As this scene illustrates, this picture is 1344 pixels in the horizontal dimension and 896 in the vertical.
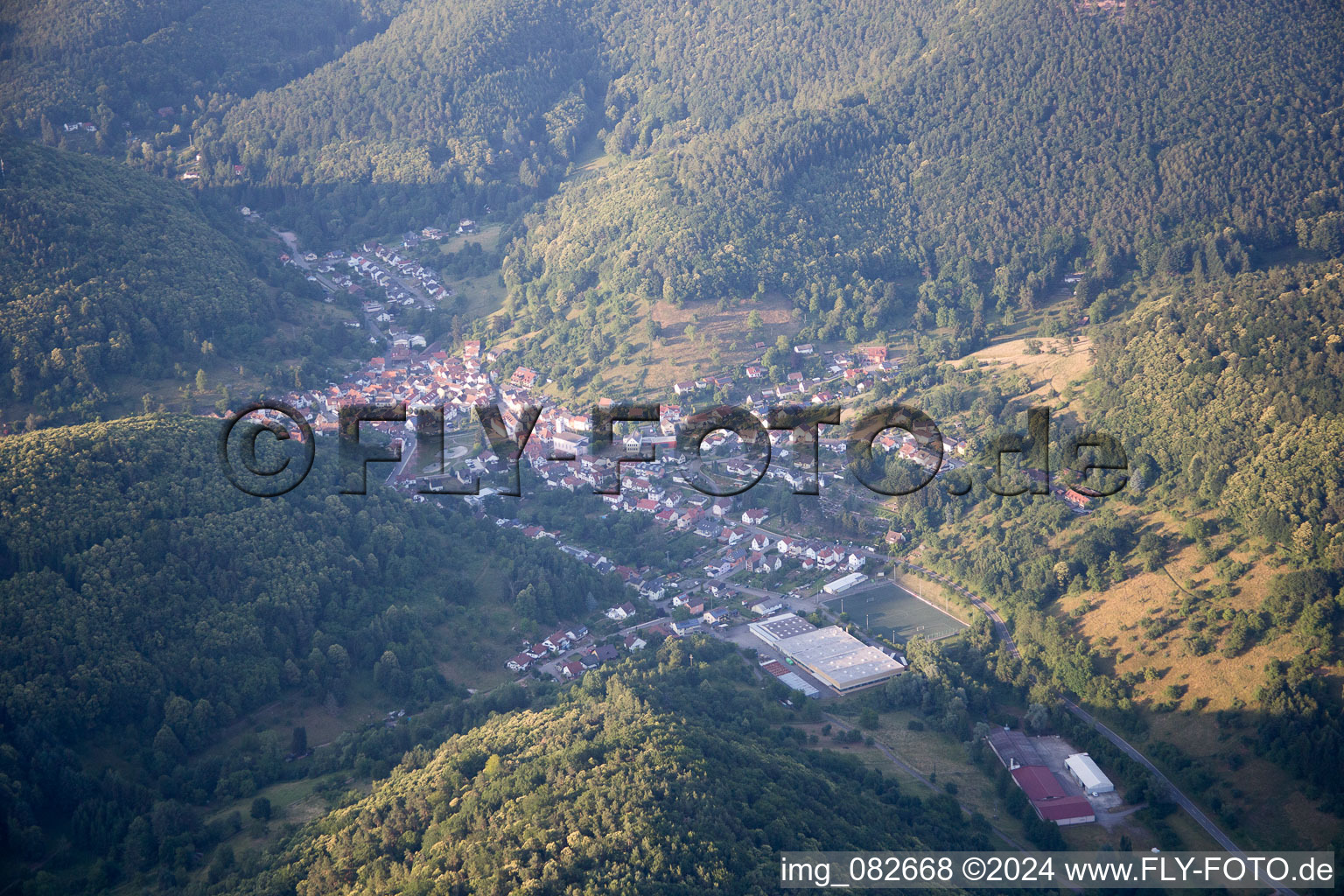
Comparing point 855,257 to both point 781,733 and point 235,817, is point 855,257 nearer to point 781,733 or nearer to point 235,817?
point 781,733

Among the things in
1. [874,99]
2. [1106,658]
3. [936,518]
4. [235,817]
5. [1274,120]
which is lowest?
[235,817]

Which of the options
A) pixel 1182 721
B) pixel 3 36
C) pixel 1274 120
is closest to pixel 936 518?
pixel 1182 721

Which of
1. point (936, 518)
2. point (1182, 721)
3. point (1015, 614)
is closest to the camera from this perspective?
point (1182, 721)

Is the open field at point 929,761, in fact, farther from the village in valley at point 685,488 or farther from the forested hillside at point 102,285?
the forested hillside at point 102,285

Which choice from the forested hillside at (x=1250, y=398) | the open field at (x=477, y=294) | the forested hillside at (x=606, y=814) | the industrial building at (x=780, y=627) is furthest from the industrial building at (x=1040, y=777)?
the open field at (x=477, y=294)

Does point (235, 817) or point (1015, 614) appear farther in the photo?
point (1015, 614)

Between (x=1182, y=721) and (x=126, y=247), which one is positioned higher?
(x=126, y=247)

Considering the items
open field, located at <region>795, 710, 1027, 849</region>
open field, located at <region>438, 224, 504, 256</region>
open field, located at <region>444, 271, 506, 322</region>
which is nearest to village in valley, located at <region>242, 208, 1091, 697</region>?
open field, located at <region>795, 710, 1027, 849</region>
